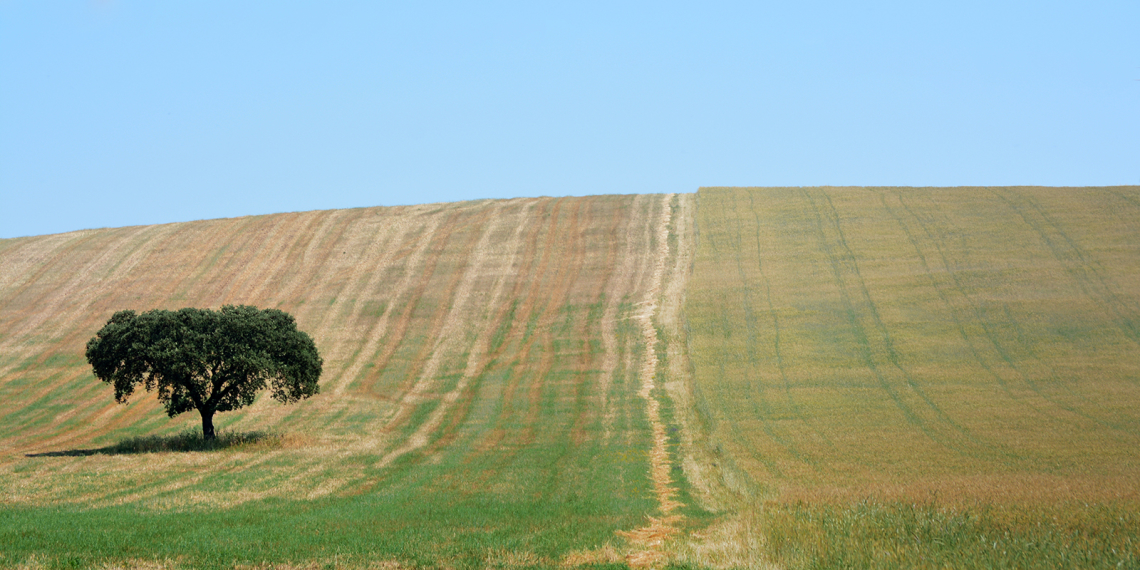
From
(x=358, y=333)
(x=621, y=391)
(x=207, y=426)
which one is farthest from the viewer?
(x=358, y=333)

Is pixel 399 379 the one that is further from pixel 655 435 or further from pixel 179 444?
pixel 655 435

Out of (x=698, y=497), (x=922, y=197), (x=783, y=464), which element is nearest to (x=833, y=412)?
(x=783, y=464)

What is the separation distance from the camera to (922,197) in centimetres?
7406

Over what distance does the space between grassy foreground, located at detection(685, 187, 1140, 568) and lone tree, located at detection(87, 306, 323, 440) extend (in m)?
17.9

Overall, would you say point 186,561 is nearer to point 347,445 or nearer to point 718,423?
point 347,445

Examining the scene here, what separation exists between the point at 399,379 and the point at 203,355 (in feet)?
44.3

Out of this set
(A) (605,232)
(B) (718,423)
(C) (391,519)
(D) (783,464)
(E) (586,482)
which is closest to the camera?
(C) (391,519)

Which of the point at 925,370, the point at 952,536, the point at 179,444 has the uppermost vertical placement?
the point at 925,370

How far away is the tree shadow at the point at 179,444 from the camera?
35344 mm

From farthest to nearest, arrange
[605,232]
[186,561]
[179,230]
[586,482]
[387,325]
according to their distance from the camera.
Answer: [179,230] < [605,232] < [387,325] < [586,482] < [186,561]

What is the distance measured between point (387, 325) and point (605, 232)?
22.2m

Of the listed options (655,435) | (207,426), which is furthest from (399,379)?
(655,435)

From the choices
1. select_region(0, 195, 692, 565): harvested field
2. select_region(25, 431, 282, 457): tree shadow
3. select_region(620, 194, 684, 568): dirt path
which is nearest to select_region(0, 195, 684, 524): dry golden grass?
select_region(0, 195, 692, 565): harvested field

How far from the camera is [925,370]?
41.8 meters
